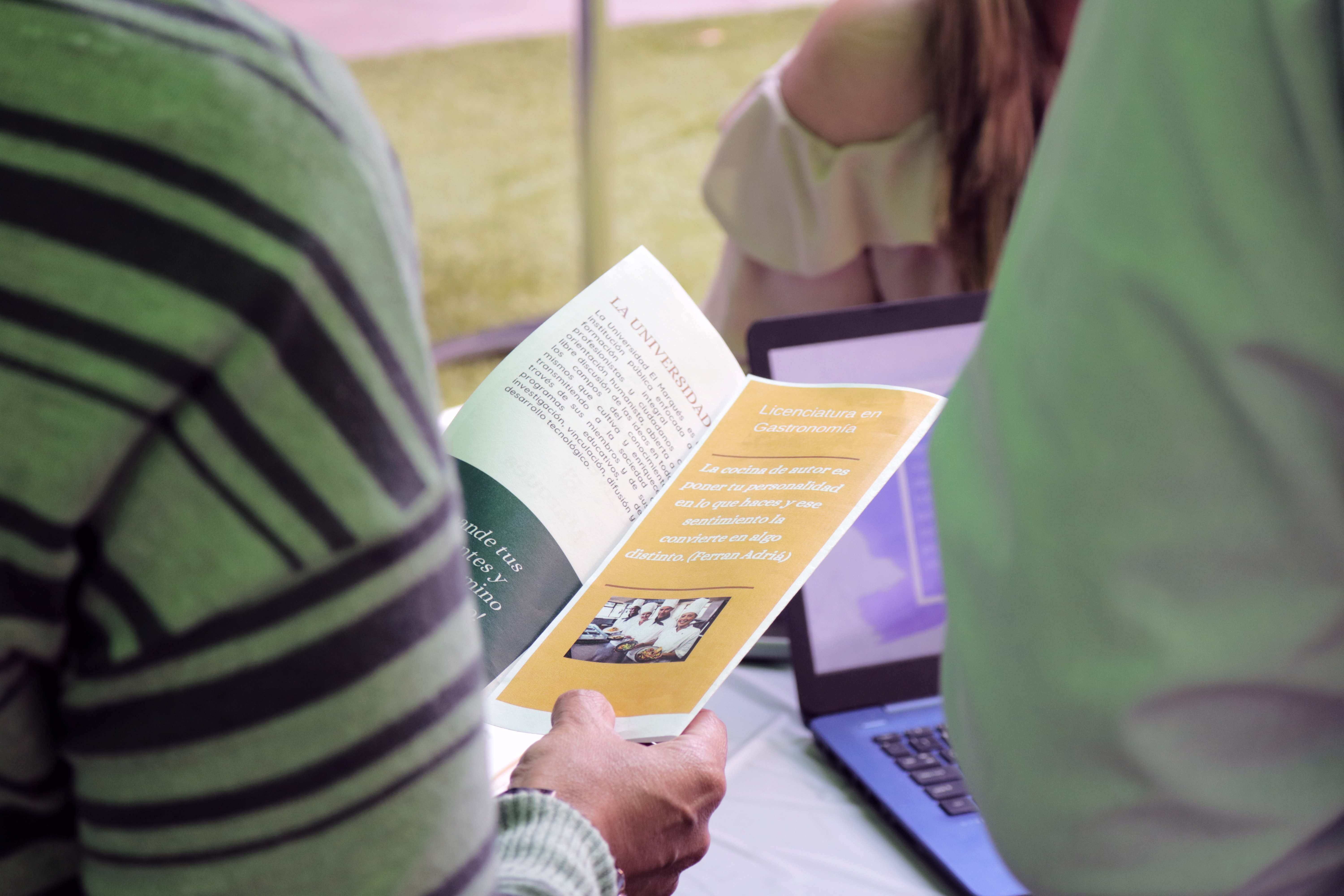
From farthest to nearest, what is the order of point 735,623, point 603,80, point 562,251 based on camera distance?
point 562,251
point 603,80
point 735,623

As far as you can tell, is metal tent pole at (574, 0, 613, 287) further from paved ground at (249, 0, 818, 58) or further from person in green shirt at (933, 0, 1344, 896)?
person in green shirt at (933, 0, 1344, 896)

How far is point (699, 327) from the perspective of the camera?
1.92 feet

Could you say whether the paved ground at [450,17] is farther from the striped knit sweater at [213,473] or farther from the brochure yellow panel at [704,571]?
the striped knit sweater at [213,473]

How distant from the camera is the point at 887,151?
1.13 meters

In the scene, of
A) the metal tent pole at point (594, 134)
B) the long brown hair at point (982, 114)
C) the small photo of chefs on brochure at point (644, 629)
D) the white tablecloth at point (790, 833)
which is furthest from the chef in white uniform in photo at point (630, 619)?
the metal tent pole at point (594, 134)

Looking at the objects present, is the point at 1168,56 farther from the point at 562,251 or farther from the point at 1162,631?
the point at 562,251

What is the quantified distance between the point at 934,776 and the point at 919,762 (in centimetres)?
1

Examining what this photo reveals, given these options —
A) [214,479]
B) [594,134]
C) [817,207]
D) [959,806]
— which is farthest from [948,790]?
[594,134]

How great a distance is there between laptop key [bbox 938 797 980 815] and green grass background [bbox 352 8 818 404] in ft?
7.09

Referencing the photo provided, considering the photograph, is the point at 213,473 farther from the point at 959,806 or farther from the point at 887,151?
the point at 887,151

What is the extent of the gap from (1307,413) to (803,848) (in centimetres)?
39

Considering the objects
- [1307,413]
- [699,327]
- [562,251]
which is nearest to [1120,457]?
[1307,413]

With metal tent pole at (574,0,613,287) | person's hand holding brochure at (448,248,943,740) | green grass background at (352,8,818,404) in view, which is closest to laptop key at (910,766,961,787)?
person's hand holding brochure at (448,248,943,740)

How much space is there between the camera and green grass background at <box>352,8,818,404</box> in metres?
2.85
